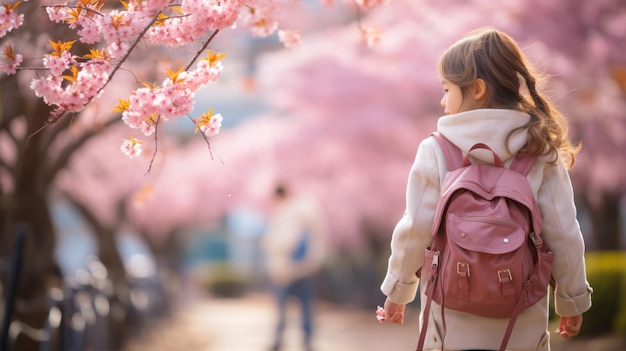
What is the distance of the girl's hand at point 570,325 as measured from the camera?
2947 millimetres

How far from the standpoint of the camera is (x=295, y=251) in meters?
9.08

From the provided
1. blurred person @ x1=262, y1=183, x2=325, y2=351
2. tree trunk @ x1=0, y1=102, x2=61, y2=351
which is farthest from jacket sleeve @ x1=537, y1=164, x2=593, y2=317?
blurred person @ x1=262, y1=183, x2=325, y2=351

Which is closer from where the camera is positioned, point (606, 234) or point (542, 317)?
point (542, 317)

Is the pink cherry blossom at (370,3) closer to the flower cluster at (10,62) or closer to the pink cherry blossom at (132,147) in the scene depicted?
the pink cherry blossom at (132,147)

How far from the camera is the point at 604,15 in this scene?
387 inches

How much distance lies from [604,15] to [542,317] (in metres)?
7.75

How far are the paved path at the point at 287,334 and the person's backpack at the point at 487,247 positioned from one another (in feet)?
17.2

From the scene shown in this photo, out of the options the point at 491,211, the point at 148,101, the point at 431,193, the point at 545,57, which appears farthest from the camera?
the point at 545,57

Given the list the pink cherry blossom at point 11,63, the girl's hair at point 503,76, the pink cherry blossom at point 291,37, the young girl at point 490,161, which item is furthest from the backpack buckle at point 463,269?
the pink cherry blossom at point 291,37

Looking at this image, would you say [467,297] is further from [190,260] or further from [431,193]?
[190,260]

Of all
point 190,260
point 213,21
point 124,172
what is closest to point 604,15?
point 213,21

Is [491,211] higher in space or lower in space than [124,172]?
higher

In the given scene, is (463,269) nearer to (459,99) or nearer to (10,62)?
(459,99)

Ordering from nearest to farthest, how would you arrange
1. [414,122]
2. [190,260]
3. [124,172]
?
[414,122], [124,172], [190,260]
